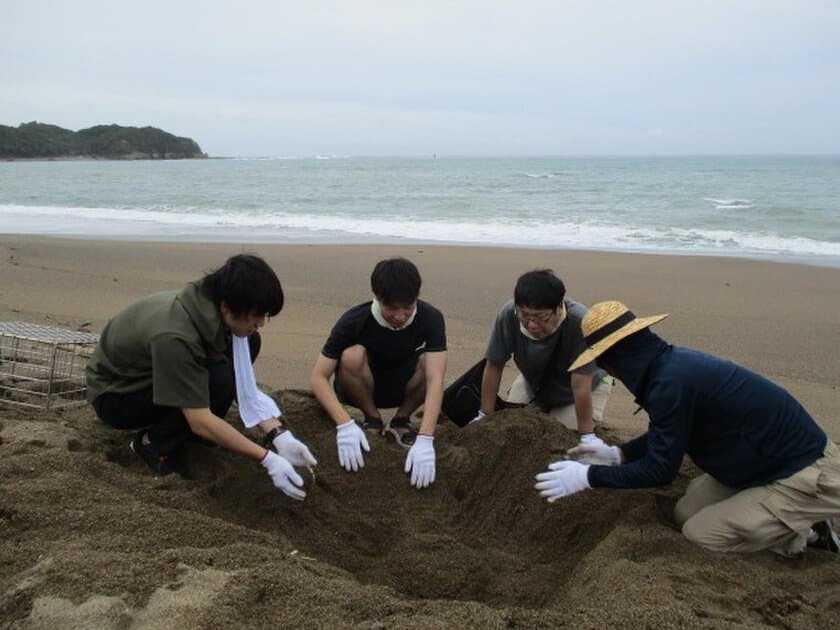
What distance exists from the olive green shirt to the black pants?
42mm

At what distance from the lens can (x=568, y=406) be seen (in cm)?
363

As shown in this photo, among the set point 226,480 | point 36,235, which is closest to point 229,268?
point 226,480

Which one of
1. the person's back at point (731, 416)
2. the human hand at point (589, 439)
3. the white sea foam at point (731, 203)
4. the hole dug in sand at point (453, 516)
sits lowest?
the hole dug in sand at point (453, 516)

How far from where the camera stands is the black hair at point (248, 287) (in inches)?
94.1

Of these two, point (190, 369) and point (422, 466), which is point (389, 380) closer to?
point (422, 466)

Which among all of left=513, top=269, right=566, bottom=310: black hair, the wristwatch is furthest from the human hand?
the wristwatch

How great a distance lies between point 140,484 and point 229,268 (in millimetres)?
847

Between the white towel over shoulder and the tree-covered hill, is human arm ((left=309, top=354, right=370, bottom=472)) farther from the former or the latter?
the tree-covered hill

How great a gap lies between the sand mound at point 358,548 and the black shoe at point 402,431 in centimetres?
9

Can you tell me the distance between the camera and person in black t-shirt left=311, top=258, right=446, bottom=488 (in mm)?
2965

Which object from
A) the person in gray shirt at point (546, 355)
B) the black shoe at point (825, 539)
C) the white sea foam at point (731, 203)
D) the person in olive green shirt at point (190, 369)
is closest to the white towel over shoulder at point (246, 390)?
the person in olive green shirt at point (190, 369)

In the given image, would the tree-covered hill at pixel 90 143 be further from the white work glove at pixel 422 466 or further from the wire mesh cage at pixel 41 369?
the white work glove at pixel 422 466

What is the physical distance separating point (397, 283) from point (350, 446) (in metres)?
0.70

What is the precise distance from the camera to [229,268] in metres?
2.44
